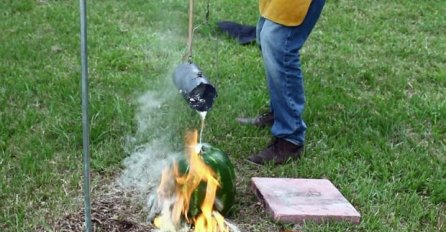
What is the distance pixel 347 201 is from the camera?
3.22 metres

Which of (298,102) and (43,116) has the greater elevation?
(298,102)

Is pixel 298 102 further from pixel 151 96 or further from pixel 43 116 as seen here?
pixel 43 116

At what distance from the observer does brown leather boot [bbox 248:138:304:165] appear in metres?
3.61

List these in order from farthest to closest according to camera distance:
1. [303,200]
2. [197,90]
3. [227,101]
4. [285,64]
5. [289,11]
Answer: [227,101], [285,64], [289,11], [303,200], [197,90]

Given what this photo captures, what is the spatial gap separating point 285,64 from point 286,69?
32mm

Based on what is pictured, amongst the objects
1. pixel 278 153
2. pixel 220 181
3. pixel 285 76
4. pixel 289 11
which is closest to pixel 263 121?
pixel 278 153

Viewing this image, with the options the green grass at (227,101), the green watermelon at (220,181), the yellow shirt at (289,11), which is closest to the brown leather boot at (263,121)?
the green grass at (227,101)

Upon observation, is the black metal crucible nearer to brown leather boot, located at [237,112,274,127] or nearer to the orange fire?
the orange fire

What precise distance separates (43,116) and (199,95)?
59.8 inches

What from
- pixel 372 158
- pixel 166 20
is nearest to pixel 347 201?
pixel 372 158

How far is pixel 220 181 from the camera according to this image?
9.58 ft

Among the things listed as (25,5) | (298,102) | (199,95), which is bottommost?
(25,5)

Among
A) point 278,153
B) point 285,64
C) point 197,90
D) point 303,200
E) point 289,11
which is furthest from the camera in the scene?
point 278,153

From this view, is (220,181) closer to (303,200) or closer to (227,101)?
(303,200)
